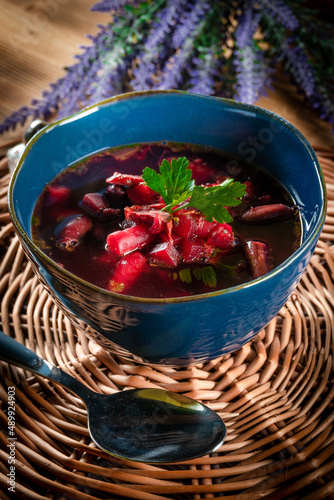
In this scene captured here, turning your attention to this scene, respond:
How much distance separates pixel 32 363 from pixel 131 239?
316 mm

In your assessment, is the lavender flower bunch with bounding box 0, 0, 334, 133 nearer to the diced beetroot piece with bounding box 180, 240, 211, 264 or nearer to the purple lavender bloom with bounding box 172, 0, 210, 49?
the purple lavender bloom with bounding box 172, 0, 210, 49

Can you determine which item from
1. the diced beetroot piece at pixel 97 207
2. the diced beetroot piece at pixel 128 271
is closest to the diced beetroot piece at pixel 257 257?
the diced beetroot piece at pixel 128 271

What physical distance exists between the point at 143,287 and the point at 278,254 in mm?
296

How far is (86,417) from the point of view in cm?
108

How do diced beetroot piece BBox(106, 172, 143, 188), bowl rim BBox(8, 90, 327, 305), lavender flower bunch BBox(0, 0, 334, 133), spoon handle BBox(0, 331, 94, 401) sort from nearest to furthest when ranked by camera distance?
bowl rim BBox(8, 90, 327, 305) < spoon handle BBox(0, 331, 94, 401) < diced beetroot piece BBox(106, 172, 143, 188) < lavender flower bunch BBox(0, 0, 334, 133)

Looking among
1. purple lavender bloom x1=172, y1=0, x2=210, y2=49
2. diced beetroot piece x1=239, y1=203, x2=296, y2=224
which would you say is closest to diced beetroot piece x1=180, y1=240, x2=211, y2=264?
diced beetroot piece x1=239, y1=203, x2=296, y2=224

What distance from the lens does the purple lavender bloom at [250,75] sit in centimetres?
180

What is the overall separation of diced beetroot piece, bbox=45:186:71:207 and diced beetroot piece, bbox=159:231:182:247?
318 mm

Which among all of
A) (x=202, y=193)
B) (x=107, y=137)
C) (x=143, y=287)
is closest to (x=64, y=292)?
(x=143, y=287)

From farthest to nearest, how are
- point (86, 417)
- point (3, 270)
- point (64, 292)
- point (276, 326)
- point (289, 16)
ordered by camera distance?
point (289, 16), point (3, 270), point (276, 326), point (86, 417), point (64, 292)

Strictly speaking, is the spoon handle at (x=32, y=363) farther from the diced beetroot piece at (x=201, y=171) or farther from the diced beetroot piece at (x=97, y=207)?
the diced beetroot piece at (x=201, y=171)

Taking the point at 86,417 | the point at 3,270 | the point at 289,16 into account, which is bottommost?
the point at 3,270

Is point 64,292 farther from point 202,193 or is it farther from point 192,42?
point 192,42

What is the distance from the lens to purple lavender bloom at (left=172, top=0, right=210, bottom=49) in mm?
1924
